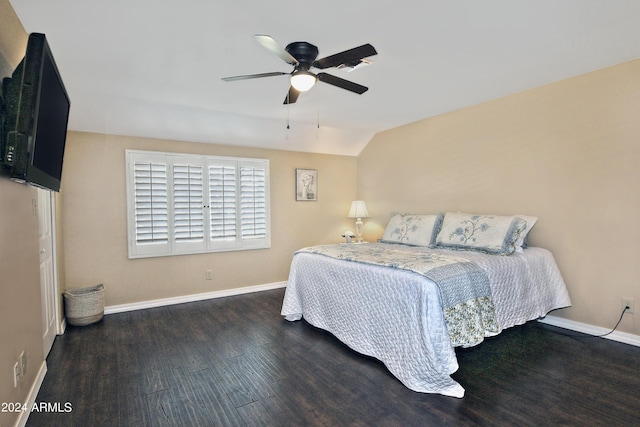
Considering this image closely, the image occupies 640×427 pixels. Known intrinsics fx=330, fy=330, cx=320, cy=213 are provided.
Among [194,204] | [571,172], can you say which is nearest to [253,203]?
[194,204]

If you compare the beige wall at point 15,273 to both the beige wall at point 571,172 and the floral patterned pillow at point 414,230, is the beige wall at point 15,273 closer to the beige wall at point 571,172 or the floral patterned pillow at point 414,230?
the floral patterned pillow at point 414,230

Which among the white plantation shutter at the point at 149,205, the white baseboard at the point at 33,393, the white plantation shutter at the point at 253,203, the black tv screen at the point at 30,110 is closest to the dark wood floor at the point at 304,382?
the white baseboard at the point at 33,393

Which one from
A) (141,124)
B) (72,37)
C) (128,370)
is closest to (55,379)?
(128,370)

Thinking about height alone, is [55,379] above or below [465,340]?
below

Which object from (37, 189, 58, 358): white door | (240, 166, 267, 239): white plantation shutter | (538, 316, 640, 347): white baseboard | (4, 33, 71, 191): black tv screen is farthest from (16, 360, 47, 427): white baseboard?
(538, 316, 640, 347): white baseboard

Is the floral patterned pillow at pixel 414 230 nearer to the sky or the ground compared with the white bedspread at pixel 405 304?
nearer to the sky

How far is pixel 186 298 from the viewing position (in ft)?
14.3

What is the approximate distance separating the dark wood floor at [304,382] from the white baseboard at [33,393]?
0.05 m

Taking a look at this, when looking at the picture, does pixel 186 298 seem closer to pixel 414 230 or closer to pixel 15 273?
pixel 15 273

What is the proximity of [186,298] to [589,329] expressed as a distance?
14.6 feet

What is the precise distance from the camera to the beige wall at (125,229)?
3738 mm

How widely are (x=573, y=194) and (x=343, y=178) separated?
328cm

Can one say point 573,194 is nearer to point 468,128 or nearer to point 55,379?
point 468,128

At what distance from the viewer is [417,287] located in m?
2.31
